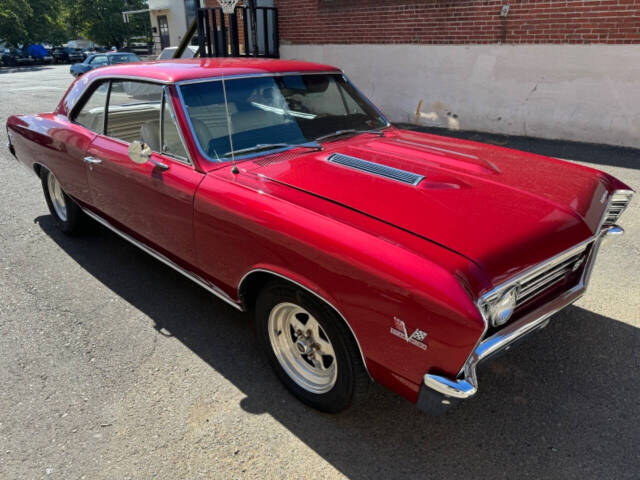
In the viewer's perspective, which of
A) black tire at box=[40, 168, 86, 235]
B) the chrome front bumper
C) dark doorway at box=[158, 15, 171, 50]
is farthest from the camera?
dark doorway at box=[158, 15, 171, 50]

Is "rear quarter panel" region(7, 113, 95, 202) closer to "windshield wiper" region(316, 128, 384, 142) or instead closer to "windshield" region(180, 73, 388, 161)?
"windshield" region(180, 73, 388, 161)

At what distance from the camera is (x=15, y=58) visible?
34.9m

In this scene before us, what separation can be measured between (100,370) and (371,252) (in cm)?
189

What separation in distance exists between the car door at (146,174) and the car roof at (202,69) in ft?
0.28

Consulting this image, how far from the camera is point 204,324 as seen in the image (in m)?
3.34

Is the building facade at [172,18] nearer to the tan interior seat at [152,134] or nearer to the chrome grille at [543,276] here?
the tan interior seat at [152,134]

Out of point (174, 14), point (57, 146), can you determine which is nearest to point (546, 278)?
point (57, 146)

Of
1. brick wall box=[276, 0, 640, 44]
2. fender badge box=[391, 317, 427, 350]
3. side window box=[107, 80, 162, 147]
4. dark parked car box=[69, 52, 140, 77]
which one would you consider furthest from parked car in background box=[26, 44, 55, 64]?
fender badge box=[391, 317, 427, 350]

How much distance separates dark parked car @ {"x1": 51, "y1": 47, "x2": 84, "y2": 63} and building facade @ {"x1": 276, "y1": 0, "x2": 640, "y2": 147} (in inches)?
1383

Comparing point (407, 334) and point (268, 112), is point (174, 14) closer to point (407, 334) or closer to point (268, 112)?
point (268, 112)

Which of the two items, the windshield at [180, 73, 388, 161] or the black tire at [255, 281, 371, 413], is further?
the windshield at [180, 73, 388, 161]

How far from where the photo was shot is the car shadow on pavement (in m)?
2.24

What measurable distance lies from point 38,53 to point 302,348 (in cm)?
4339

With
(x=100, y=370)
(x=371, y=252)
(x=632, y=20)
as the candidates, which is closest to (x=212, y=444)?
(x=100, y=370)
